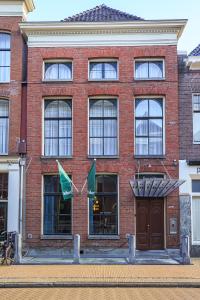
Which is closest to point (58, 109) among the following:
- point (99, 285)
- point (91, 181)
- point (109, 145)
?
point (109, 145)

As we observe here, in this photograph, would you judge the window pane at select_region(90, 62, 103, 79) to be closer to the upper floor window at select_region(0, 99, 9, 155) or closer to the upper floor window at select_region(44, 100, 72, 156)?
the upper floor window at select_region(44, 100, 72, 156)

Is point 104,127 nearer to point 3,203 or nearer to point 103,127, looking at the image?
point 103,127

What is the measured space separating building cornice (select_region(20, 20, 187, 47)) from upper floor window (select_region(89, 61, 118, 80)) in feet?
2.94

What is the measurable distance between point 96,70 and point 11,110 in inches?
176

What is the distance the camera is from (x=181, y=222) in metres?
25.3

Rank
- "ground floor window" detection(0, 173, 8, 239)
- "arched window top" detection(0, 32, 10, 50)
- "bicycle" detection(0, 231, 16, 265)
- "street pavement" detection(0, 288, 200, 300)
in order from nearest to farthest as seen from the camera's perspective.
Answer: "street pavement" detection(0, 288, 200, 300) → "bicycle" detection(0, 231, 16, 265) → "ground floor window" detection(0, 173, 8, 239) → "arched window top" detection(0, 32, 10, 50)

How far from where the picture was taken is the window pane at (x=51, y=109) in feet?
87.2

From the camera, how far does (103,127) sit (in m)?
26.5

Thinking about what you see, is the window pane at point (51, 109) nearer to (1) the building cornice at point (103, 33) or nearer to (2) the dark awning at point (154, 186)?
(1) the building cornice at point (103, 33)

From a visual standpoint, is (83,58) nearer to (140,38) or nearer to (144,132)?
(140,38)

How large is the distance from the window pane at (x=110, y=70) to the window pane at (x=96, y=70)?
0.78 ft

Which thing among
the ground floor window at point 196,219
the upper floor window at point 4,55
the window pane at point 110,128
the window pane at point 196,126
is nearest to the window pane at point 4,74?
the upper floor window at point 4,55

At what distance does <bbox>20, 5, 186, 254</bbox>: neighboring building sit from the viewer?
25672 millimetres

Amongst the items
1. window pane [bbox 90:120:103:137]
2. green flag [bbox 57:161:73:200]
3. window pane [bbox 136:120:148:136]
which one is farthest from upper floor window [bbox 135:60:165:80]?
green flag [bbox 57:161:73:200]
